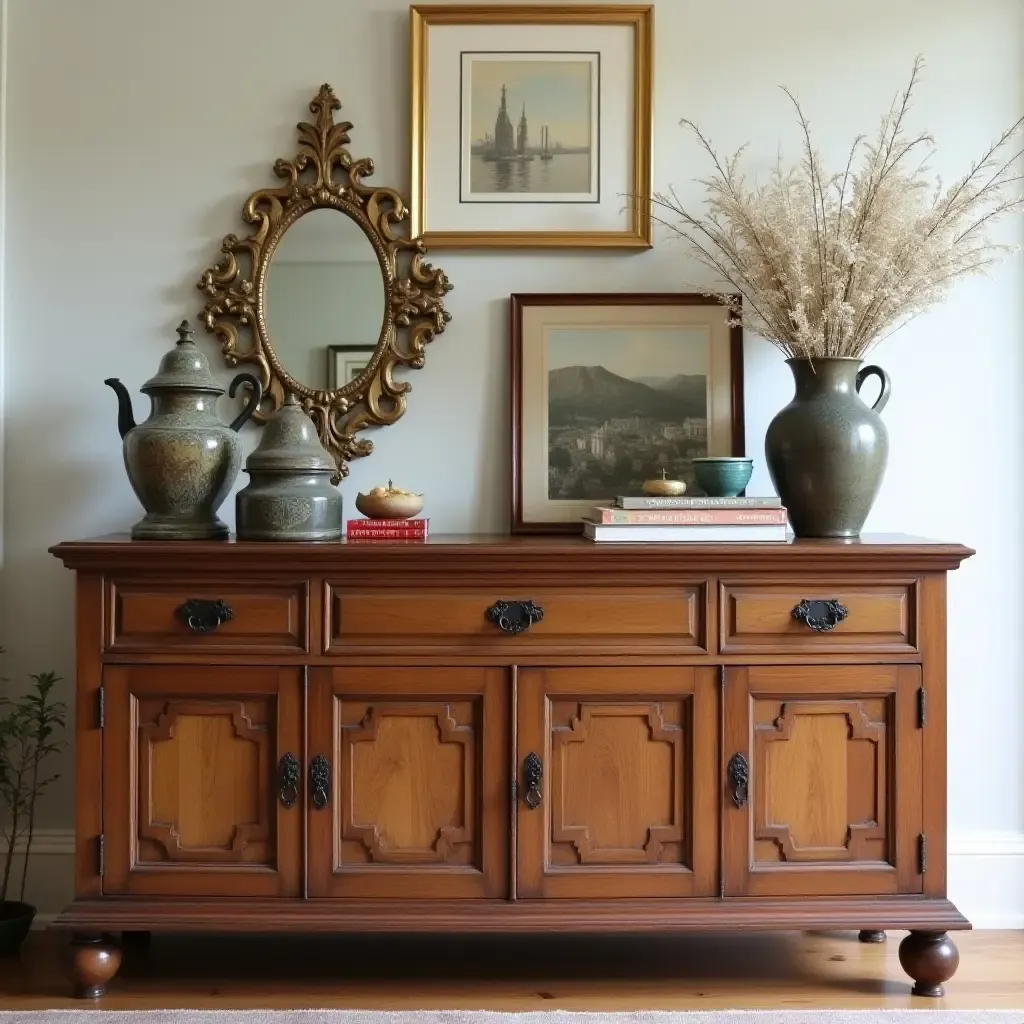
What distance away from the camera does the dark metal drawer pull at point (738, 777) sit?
7.14ft

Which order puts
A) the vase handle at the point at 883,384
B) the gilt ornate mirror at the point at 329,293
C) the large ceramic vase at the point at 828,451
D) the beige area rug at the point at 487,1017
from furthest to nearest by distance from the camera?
the gilt ornate mirror at the point at 329,293 < the vase handle at the point at 883,384 < the large ceramic vase at the point at 828,451 < the beige area rug at the point at 487,1017

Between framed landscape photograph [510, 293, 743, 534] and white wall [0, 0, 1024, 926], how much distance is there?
0.20 feet

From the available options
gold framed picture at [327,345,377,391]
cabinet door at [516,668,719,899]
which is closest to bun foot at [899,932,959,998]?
cabinet door at [516,668,719,899]

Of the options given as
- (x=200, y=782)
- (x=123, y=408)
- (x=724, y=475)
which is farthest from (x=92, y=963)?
(x=724, y=475)

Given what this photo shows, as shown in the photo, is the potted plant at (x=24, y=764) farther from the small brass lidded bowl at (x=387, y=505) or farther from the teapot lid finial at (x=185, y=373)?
the small brass lidded bowl at (x=387, y=505)

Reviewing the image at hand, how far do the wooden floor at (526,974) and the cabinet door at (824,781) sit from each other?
27 cm

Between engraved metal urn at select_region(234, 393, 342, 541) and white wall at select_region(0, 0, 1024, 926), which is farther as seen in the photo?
white wall at select_region(0, 0, 1024, 926)

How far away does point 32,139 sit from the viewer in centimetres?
269

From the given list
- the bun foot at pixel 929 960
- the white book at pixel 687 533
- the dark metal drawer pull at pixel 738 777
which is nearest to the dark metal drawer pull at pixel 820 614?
the white book at pixel 687 533

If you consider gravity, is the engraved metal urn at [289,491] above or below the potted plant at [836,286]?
below

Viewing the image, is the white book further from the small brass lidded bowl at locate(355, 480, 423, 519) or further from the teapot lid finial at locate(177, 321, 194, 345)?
the teapot lid finial at locate(177, 321, 194, 345)

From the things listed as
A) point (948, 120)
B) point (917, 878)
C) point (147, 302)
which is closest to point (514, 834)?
point (917, 878)

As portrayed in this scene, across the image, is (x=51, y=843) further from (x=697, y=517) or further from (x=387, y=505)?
(x=697, y=517)

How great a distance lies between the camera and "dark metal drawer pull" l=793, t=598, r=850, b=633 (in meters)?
2.18
